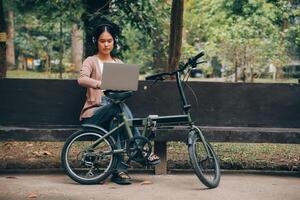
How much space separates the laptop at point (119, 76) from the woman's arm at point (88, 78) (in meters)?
0.17

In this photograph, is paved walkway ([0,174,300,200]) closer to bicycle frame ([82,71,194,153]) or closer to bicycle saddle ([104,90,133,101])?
bicycle frame ([82,71,194,153])

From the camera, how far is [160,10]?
38.0 feet

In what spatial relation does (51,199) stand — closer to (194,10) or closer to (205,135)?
(205,135)

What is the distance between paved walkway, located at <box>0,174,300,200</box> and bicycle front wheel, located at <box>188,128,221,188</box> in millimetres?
122

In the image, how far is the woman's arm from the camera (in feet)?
19.3

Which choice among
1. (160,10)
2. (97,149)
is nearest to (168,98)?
(97,149)

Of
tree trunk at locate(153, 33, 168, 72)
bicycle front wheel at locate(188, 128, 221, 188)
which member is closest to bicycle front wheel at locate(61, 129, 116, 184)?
bicycle front wheel at locate(188, 128, 221, 188)

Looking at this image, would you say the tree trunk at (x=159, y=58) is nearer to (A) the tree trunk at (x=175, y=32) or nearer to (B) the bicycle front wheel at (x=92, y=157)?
(A) the tree trunk at (x=175, y=32)

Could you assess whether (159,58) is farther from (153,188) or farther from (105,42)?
(153,188)

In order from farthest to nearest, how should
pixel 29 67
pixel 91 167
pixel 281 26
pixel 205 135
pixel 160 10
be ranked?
pixel 29 67, pixel 281 26, pixel 160 10, pixel 205 135, pixel 91 167

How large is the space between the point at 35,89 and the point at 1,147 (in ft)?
6.12

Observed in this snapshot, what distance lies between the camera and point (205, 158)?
592 cm

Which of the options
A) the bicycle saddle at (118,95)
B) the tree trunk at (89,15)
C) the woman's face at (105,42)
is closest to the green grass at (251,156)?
the bicycle saddle at (118,95)

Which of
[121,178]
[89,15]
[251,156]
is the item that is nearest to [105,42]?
[121,178]
